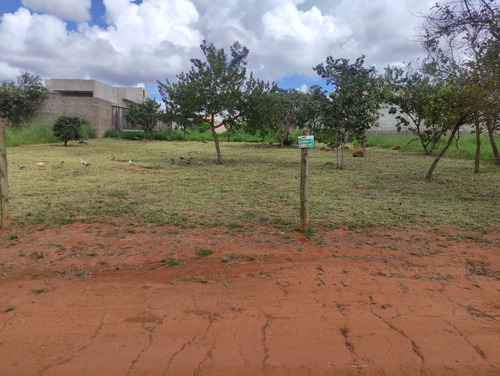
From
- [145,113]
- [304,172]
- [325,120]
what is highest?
[145,113]

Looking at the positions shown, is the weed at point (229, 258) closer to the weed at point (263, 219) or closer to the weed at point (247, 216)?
the weed at point (263, 219)

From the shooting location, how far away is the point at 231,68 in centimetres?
1274

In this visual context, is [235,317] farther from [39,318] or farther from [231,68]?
[231,68]

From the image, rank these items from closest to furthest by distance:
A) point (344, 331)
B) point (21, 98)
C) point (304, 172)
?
point (344, 331)
point (304, 172)
point (21, 98)

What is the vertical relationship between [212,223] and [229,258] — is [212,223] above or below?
above

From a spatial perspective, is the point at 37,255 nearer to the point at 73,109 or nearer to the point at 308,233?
the point at 308,233

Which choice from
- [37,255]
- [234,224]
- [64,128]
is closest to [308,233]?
[234,224]

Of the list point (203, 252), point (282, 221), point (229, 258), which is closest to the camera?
point (229, 258)

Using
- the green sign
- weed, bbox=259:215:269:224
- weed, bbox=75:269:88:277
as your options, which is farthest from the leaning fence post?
weed, bbox=75:269:88:277

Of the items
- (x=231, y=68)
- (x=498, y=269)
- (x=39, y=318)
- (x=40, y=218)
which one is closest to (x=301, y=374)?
(x=39, y=318)

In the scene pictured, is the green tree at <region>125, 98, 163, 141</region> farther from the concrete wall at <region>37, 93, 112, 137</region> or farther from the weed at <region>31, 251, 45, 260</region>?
the weed at <region>31, 251, 45, 260</region>

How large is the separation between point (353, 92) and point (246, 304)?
9305mm

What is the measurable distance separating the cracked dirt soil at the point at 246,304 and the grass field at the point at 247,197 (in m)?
0.92

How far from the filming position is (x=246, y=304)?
3.04m
